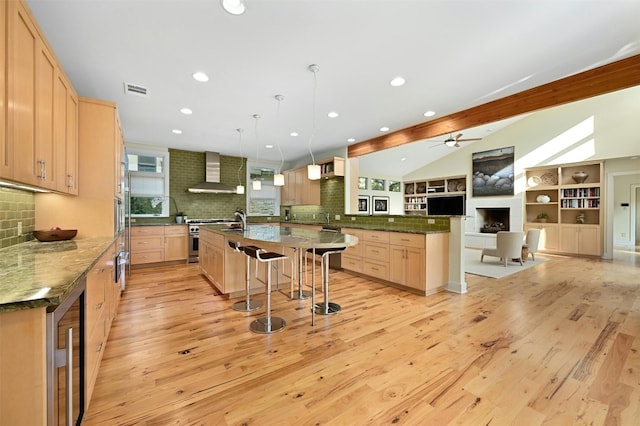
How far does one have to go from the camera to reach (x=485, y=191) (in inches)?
331

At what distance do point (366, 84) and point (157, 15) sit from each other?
2.07m

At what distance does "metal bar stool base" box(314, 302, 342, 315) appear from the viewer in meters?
2.98

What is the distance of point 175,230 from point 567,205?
9923 millimetres

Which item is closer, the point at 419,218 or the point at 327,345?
the point at 327,345

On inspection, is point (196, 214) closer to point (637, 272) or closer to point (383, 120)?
point (383, 120)

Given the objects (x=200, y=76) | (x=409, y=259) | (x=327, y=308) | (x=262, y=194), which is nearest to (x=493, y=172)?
(x=409, y=259)

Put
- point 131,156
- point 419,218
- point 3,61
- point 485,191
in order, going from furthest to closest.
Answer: point 485,191 → point 131,156 → point 419,218 → point 3,61

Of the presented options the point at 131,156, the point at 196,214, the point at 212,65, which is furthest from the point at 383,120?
the point at 131,156

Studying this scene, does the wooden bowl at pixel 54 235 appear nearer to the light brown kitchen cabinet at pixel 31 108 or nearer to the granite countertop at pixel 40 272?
the granite countertop at pixel 40 272

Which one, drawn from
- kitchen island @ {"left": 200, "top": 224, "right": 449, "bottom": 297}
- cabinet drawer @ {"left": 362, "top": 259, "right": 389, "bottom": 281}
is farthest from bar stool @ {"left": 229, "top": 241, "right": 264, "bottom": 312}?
cabinet drawer @ {"left": 362, "top": 259, "right": 389, "bottom": 281}

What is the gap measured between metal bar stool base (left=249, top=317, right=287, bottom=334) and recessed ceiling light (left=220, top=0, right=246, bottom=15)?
103 inches

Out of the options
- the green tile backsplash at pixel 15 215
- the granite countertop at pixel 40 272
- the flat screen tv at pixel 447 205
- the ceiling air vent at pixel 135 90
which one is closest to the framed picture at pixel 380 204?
the flat screen tv at pixel 447 205

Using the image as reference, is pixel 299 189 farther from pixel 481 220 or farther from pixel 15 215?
pixel 481 220

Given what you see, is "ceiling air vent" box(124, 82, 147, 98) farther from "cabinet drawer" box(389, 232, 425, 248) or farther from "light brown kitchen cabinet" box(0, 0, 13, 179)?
"cabinet drawer" box(389, 232, 425, 248)
